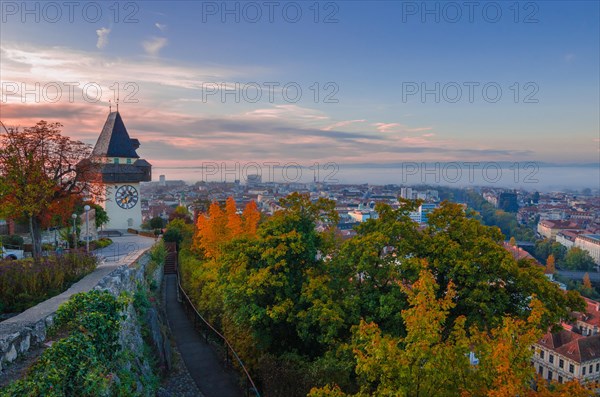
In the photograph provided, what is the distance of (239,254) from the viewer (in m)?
11.6

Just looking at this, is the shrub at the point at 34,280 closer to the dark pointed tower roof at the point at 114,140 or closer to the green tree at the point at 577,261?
the dark pointed tower roof at the point at 114,140

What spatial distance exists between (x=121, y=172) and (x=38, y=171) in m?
16.2

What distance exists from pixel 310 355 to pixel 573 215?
13192 centimetres

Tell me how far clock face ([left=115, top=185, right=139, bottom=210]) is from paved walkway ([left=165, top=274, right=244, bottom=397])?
1460 centimetres

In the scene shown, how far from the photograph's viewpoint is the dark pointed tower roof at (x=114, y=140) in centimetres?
2739

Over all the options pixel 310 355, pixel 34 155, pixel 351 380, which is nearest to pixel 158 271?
pixel 34 155

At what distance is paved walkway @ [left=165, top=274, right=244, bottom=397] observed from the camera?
1025cm

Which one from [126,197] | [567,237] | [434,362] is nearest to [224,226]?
[434,362]

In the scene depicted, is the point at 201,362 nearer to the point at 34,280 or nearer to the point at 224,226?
the point at 34,280

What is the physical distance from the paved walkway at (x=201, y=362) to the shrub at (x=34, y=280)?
4002 mm

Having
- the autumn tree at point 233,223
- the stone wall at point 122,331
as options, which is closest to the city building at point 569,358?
the autumn tree at point 233,223

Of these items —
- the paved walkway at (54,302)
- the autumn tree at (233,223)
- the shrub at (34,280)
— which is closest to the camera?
the paved walkway at (54,302)

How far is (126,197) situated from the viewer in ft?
91.1

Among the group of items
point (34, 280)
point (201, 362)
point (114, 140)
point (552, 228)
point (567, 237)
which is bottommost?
point (567, 237)
